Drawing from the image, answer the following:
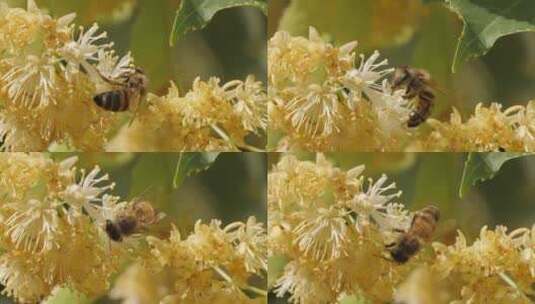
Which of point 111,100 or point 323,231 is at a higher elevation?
point 111,100

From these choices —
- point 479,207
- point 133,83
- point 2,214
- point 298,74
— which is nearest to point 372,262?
point 479,207

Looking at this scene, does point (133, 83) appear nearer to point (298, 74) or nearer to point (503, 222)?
point (298, 74)

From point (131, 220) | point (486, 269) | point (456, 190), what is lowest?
point (486, 269)

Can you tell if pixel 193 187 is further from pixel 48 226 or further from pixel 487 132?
pixel 487 132

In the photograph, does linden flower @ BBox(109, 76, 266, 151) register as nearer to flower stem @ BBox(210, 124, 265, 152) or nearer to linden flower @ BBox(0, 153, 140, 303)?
flower stem @ BBox(210, 124, 265, 152)

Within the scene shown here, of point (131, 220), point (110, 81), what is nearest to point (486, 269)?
point (131, 220)

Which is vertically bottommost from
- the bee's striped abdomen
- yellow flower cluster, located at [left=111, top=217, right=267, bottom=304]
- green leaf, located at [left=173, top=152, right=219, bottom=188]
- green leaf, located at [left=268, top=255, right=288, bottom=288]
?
green leaf, located at [left=268, top=255, right=288, bottom=288]

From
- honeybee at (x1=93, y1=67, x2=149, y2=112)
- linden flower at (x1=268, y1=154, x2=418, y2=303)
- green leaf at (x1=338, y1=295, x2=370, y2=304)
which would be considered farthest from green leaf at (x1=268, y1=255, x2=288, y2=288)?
honeybee at (x1=93, y1=67, x2=149, y2=112)
